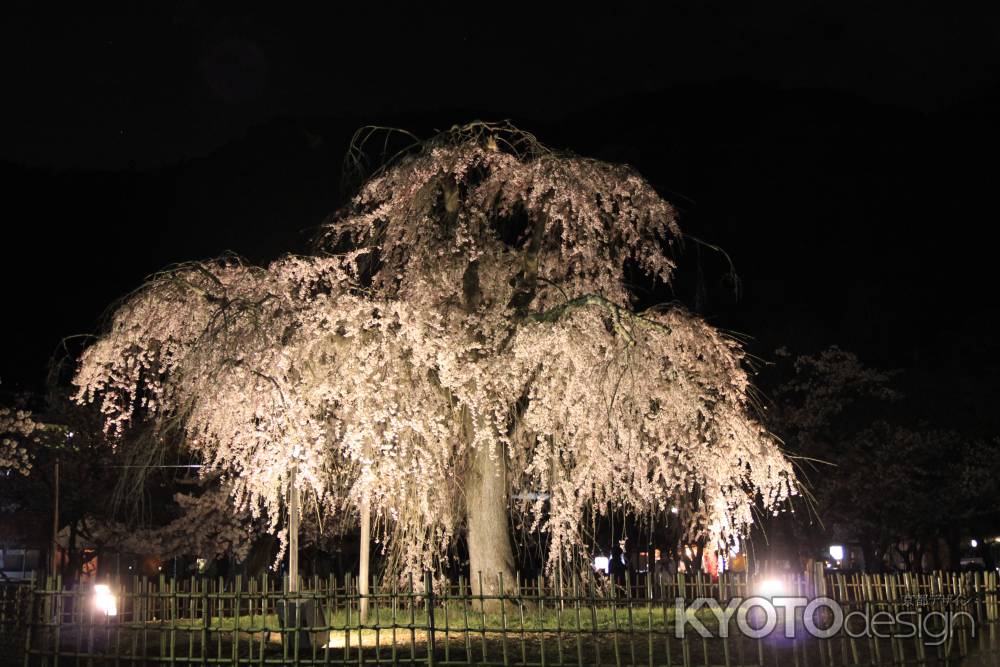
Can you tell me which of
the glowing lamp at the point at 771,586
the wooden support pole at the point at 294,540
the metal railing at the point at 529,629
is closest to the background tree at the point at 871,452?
the glowing lamp at the point at 771,586

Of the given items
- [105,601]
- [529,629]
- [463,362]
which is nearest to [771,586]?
[529,629]

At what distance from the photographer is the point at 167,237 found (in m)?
47.3

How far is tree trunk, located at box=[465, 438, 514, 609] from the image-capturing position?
1468 cm

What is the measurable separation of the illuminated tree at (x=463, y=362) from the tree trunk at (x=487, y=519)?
0.11 feet

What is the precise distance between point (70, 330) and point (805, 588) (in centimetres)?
3424

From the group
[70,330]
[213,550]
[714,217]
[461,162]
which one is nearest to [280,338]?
[461,162]

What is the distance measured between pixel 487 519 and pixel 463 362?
8.84ft

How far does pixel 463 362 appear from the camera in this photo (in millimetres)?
13664

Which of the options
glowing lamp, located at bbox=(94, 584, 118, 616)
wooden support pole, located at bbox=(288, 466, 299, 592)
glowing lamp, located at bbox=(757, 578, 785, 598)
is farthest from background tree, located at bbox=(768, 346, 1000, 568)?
glowing lamp, located at bbox=(94, 584, 118, 616)

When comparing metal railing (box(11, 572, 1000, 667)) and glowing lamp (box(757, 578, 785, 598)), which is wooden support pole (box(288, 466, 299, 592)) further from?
glowing lamp (box(757, 578, 785, 598))

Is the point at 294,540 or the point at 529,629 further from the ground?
the point at 294,540

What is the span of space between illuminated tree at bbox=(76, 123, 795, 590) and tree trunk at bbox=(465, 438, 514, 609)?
0.03 m

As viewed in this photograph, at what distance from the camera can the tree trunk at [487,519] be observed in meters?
14.7

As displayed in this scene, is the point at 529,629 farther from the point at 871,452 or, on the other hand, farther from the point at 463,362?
the point at 871,452
